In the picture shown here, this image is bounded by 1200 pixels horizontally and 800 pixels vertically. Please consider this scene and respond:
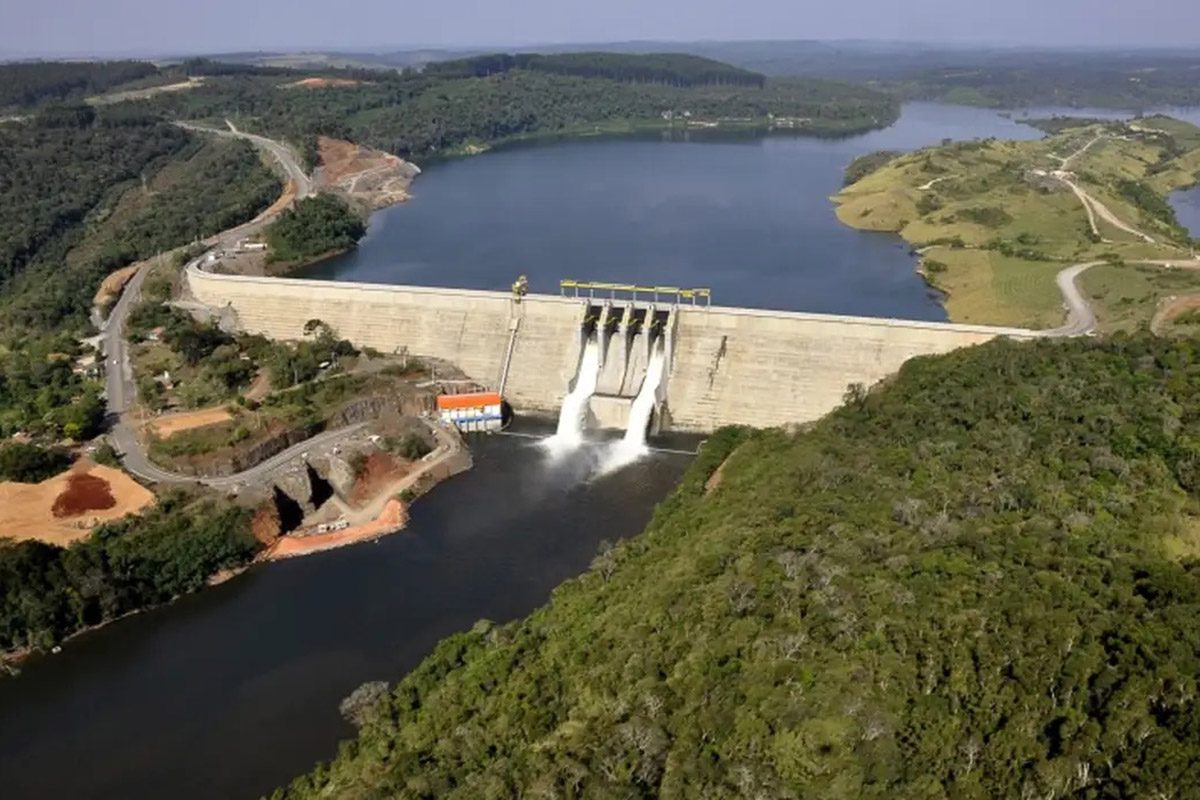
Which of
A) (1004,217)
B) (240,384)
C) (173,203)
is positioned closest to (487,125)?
(173,203)

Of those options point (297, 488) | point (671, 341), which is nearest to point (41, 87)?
point (671, 341)

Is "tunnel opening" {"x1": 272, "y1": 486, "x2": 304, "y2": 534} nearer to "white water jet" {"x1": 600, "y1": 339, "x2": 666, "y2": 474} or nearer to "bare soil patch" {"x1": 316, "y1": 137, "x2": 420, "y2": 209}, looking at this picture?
"white water jet" {"x1": 600, "y1": 339, "x2": 666, "y2": 474}

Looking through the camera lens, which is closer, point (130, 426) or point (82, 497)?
point (82, 497)

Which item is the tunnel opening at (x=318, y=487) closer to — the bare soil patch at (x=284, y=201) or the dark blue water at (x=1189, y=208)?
the bare soil patch at (x=284, y=201)

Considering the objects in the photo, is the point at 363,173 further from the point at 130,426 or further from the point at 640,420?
the point at 640,420

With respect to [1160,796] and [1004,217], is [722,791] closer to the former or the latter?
[1160,796]

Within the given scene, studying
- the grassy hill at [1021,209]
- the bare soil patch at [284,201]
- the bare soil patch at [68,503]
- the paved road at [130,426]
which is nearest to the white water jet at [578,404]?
the paved road at [130,426]

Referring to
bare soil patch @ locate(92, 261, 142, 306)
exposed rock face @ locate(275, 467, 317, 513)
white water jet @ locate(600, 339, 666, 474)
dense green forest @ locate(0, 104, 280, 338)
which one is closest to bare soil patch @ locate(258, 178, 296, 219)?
dense green forest @ locate(0, 104, 280, 338)
